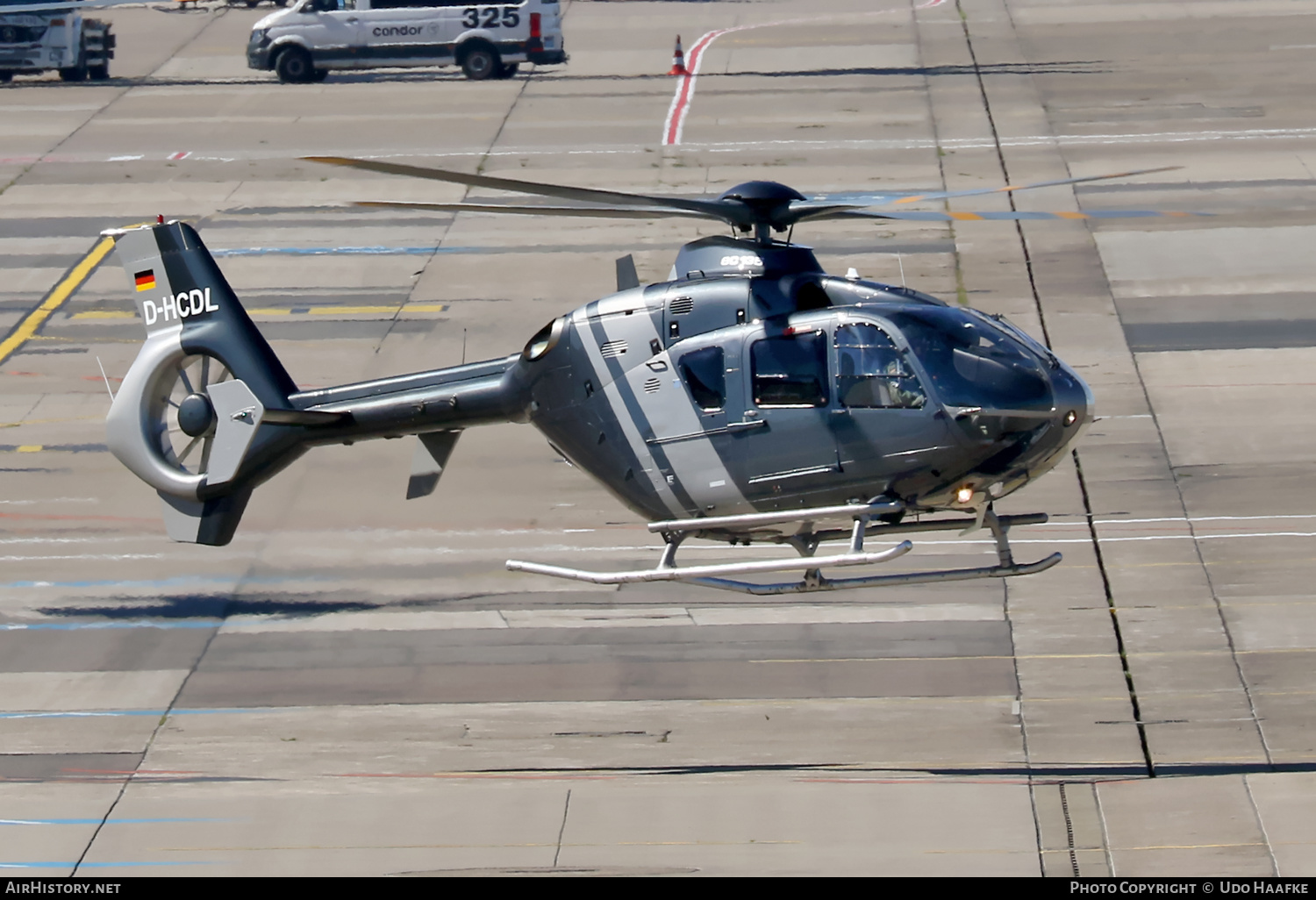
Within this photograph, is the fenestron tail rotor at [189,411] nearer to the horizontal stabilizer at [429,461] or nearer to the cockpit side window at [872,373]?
the horizontal stabilizer at [429,461]

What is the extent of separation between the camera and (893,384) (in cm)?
1561

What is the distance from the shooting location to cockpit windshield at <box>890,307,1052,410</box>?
15.3 m

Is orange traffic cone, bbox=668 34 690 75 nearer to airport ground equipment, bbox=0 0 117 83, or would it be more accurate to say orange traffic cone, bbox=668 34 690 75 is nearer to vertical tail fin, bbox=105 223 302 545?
airport ground equipment, bbox=0 0 117 83

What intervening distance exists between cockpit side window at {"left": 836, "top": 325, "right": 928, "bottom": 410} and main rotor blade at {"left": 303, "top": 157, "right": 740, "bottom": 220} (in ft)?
5.18

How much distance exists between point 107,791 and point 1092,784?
976 centimetres

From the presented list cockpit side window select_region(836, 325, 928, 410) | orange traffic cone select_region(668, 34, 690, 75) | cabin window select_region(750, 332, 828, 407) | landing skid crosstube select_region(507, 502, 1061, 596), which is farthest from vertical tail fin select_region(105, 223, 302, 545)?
orange traffic cone select_region(668, 34, 690, 75)

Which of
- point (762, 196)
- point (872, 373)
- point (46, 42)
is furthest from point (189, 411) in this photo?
point (46, 42)

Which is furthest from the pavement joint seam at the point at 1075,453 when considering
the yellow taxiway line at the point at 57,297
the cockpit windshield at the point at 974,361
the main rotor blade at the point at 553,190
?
the yellow taxiway line at the point at 57,297

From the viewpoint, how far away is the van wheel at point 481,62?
147 feet

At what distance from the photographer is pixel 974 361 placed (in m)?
15.4

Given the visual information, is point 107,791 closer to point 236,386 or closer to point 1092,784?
point 236,386

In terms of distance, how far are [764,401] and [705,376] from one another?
2.10ft

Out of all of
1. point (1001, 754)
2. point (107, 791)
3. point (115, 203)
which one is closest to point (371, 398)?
point (107, 791)

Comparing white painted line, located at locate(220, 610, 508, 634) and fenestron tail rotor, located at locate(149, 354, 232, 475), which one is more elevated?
fenestron tail rotor, located at locate(149, 354, 232, 475)
